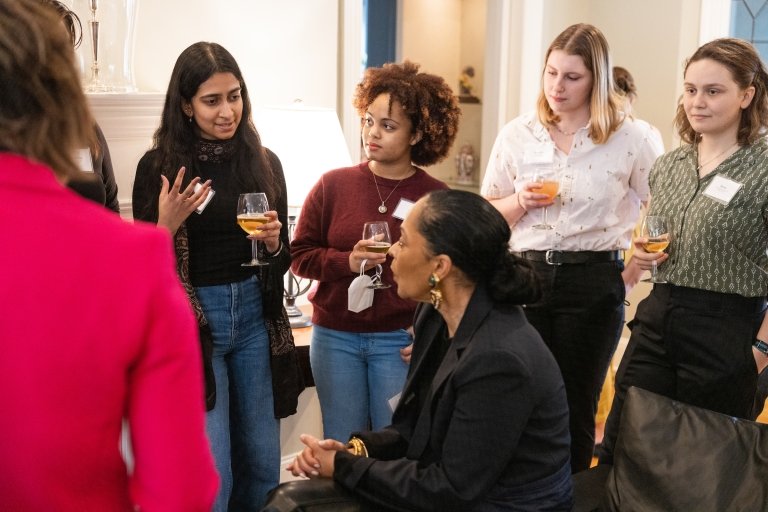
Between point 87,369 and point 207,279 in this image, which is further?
point 207,279

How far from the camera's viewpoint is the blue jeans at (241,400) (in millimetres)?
2359

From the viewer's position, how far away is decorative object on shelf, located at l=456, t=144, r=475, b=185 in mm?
6051

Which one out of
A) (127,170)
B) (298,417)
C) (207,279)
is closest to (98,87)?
(127,170)

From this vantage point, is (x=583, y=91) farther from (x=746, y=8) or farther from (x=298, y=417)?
(x=746, y=8)

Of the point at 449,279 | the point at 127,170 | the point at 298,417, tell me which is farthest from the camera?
the point at 298,417

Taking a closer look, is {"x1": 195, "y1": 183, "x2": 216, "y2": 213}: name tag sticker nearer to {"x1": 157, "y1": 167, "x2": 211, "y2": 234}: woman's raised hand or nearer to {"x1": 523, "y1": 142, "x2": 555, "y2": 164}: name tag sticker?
{"x1": 157, "y1": 167, "x2": 211, "y2": 234}: woman's raised hand

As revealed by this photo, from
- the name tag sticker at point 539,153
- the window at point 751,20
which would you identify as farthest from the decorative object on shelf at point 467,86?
the name tag sticker at point 539,153

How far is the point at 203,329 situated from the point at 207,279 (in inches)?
5.5

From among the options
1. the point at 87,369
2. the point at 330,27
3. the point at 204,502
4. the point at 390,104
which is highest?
the point at 330,27

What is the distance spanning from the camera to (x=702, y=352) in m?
2.34

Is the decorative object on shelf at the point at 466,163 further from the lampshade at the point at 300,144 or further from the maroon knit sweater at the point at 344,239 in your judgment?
the maroon knit sweater at the point at 344,239

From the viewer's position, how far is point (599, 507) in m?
1.97

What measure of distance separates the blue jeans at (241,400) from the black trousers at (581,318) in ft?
2.68

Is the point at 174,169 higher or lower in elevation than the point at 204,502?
higher
